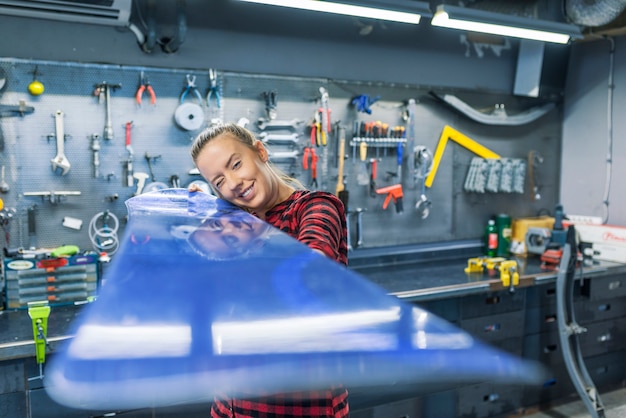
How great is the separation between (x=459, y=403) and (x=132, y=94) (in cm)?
226

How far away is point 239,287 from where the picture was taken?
644mm

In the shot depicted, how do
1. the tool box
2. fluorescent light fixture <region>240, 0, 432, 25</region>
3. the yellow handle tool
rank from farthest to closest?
1. the yellow handle tool
2. fluorescent light fixture <region>240, 0, 432, 25</region>
3. the tool box

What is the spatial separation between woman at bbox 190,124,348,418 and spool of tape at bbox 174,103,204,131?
157cm

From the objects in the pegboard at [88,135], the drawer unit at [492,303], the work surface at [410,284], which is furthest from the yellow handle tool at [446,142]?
the pegboard at [88,135]

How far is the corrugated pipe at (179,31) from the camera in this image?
101 inches

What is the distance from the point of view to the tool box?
217 centimetres

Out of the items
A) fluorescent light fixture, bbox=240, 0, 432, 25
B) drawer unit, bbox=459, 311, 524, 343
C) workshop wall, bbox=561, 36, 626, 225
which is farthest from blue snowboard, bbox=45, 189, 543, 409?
workshop wall, bbox=561, 36, 626, 225

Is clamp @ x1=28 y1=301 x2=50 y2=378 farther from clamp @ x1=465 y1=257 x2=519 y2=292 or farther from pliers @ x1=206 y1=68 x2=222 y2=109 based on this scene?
clamp @ x1=465 y1=257 x2=519 y2=292

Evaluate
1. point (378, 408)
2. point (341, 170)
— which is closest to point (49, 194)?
point (341, 170)

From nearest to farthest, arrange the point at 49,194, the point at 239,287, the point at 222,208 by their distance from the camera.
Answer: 1. the point at 239,287
2. the point at 222,208
3. the point at 49,194

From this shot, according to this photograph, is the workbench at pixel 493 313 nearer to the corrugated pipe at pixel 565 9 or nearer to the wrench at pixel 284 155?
the wrench at pixel 284 155

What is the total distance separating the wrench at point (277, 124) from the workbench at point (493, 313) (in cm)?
83

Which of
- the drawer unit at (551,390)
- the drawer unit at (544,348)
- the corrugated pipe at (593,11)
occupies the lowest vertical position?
the drawer unit at (551,390)

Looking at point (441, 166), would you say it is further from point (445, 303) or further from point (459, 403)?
point (459, 403)
